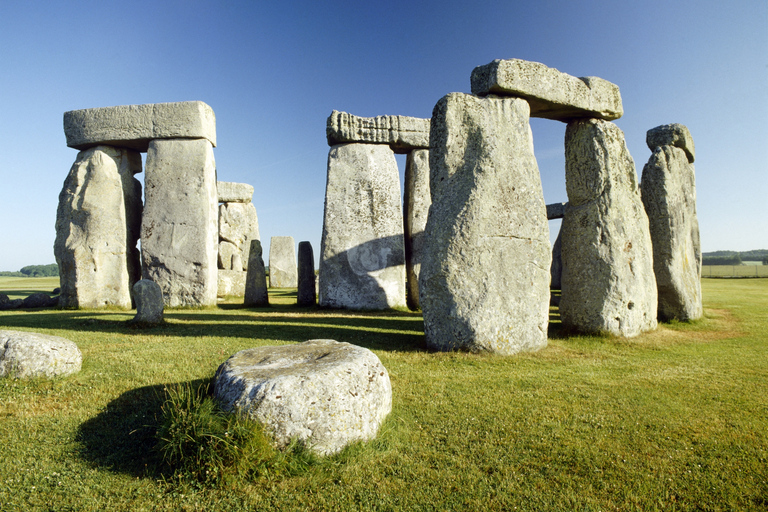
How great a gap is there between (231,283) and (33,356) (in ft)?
36.9

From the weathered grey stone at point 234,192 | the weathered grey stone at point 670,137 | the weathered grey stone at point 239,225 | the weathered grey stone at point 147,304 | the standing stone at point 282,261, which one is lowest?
the weathered grey stone at point 147,304

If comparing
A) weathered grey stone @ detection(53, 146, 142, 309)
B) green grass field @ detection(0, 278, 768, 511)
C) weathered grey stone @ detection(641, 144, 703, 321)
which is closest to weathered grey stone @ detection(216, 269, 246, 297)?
weathered grey stone @ detection(53, 146, 142, 309)

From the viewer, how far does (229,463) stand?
2.73 m

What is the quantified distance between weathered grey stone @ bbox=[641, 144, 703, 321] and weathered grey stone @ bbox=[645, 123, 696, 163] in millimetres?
251

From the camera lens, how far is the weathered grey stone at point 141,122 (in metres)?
10.6

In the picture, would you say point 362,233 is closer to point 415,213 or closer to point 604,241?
point 415,213

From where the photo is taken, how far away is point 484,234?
5.75 metres

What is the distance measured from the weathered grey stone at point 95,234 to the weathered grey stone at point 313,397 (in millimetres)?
8817

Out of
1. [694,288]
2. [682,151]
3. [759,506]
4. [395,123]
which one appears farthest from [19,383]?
[682,151]

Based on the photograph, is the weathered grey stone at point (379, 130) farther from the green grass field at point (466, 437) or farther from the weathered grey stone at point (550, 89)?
the green grass field at point (466, 437)

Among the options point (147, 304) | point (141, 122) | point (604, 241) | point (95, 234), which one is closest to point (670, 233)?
point (604, 241)

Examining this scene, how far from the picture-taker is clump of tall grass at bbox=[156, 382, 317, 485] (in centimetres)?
271

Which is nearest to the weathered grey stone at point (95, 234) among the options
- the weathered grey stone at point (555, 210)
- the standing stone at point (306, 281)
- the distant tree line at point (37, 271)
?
the standing stone at point (306, 281)

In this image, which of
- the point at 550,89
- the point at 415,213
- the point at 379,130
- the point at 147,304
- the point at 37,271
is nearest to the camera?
the point at 550,89
